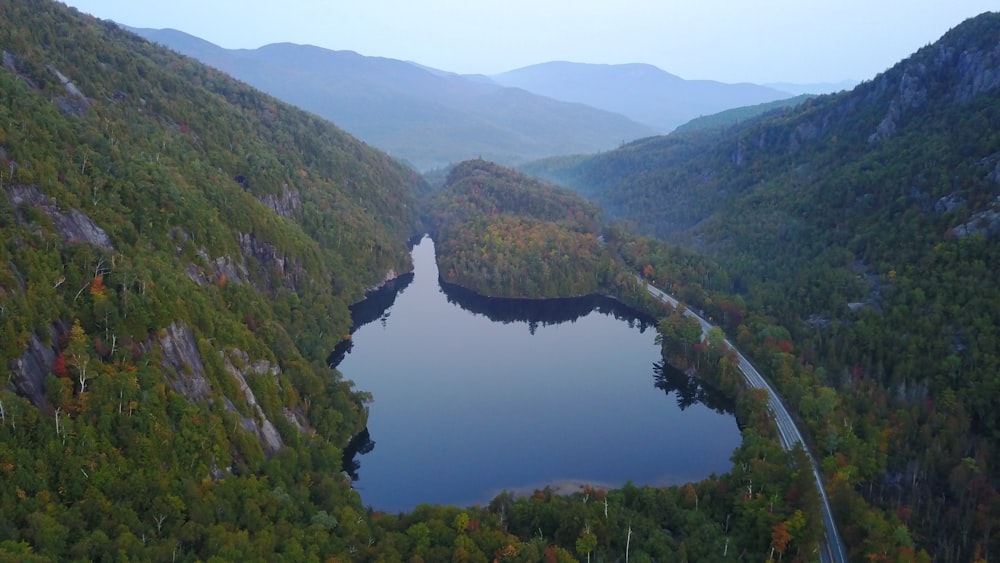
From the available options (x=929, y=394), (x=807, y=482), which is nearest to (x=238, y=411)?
(x=807, y=482)

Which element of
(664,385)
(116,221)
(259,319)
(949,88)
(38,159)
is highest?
(949,88)

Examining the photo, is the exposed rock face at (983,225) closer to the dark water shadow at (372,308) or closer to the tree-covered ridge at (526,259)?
the tree-covered ridge at (526,259)

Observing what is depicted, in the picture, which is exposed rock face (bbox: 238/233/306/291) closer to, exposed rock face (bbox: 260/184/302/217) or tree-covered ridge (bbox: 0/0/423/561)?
tree-covered ridge (bbox: 0/0/423/561)

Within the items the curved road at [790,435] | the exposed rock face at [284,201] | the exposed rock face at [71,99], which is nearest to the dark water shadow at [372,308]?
the exposed rock face at [284,201]

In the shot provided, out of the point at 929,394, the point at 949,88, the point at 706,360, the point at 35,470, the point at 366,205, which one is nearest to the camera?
the point at 35,470

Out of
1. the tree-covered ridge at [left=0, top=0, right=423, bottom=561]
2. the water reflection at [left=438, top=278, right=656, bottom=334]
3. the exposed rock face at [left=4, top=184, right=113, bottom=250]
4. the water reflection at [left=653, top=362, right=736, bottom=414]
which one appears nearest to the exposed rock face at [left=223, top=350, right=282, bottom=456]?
the tree-covered ridge at [left=0, top=0, right=423, bottom=561]

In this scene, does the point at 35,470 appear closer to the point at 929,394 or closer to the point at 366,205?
the point at 929,394

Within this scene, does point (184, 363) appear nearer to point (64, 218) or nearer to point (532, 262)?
point (64, 218)
